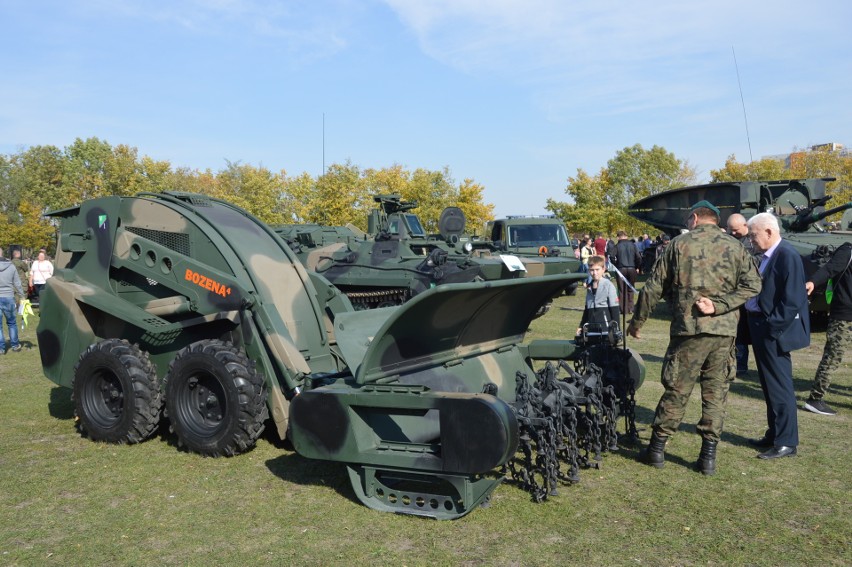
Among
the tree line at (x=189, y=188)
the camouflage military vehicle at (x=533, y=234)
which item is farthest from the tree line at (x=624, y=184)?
the camouflage military vehicle at (x=533, y=234)

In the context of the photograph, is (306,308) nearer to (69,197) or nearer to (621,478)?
(621,478)

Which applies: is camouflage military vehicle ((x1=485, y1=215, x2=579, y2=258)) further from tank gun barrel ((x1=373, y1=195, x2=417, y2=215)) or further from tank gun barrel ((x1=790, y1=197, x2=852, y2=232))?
tank gun barrel ((x1=790, y1=197, x2=852, y2=232))

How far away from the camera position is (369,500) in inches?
196

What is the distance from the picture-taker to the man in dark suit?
611cm

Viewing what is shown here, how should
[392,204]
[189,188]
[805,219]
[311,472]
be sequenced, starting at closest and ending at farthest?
[311,472], [805,219], [392,204], [189,188]

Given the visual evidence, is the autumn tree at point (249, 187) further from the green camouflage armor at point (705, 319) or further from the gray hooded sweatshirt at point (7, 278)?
the green camouflage armor at point (705, 319)

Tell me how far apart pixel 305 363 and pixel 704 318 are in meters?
3.05

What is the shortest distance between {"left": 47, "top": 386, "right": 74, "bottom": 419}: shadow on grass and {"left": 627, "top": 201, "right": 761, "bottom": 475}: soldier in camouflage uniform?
231 inches

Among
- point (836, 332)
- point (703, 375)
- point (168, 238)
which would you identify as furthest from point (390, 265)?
point (703, 375)

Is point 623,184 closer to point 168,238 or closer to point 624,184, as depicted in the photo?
point 624,184

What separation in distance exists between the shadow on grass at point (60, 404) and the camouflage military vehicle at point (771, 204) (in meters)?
11.8

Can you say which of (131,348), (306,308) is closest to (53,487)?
(131,348)

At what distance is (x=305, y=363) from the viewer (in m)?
6.02

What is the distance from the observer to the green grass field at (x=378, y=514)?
4.30 meters
